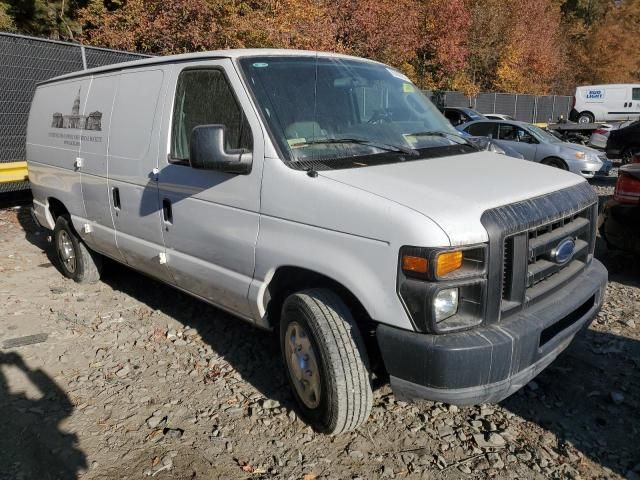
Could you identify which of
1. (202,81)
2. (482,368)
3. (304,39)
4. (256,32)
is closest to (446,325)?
(482,368)

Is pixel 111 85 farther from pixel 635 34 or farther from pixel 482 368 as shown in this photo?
pixel 635 34

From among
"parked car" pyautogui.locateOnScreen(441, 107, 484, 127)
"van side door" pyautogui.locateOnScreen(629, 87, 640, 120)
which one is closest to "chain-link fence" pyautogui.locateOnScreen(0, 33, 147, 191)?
"parked car" pyautogui.locateOnScreen(441, 107, 484, 127)

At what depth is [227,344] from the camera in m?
4.31

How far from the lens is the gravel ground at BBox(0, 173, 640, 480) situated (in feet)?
9.57

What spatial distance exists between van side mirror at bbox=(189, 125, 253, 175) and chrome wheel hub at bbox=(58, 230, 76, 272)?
327cm

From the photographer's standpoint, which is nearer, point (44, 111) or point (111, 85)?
point (111, 85)

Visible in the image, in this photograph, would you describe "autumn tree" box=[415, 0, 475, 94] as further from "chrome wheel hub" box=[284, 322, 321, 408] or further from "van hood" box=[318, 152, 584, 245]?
"chrome wheel hub" box=[284, 322, 321, 408]

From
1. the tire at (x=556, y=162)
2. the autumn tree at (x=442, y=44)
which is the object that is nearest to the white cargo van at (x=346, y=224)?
the tire at (x=556, y=162)

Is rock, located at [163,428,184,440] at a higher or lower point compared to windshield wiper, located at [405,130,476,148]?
lower

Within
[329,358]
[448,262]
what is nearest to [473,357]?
[448,262]

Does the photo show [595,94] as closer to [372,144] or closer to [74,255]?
[74,255]

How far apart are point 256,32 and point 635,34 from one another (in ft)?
144

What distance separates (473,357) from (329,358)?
733mm

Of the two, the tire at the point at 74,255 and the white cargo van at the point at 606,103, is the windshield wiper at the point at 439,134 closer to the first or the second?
the tire at the point at 74,255
